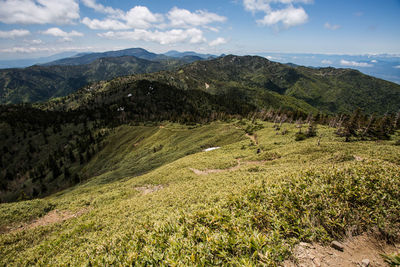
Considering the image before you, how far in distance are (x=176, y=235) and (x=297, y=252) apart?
479 cm

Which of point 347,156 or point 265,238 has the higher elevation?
point 265,238

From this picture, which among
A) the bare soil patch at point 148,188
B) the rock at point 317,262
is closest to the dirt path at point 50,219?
the bare soil patch at point 148,188

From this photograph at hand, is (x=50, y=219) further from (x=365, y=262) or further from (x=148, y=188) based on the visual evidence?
(x=365, y=262)

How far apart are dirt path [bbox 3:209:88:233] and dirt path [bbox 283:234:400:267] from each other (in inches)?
1077

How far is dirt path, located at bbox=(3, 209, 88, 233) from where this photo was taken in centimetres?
2100

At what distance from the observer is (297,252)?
19.4 ft

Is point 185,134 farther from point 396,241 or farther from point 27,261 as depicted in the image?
point 396,241

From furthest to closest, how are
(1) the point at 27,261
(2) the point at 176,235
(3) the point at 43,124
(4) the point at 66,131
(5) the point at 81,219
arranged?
(3) the point at 43,124, (4) the point at 66,131, (5) the point at 81,219, (1) the point at 27,261, (2) the point at 176,235

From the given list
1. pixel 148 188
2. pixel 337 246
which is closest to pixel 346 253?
pixel 337 246

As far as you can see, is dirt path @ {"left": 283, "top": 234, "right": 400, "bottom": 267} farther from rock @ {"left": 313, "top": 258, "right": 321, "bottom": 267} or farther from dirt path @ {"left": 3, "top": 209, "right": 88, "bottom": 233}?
dirt path @ {"left": 3, "top": 209, "right": 88, "bottom": 233}

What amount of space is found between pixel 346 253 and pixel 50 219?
1267 inches

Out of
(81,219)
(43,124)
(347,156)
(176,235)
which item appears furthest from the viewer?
(43,124)

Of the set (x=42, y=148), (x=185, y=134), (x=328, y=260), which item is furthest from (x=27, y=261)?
(x=42, y=148)

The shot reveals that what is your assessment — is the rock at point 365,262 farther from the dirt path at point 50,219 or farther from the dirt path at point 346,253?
the dirt path at point 50,219
